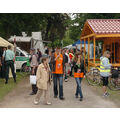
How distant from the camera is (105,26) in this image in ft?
41.9

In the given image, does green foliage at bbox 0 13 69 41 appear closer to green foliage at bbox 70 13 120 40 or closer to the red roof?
green foliage at bbox 70 13 120 40

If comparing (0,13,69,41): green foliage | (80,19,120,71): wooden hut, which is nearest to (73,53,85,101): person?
(80,19,120,71): wooden hut

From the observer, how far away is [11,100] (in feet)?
22.9

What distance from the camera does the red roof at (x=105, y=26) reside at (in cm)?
1186

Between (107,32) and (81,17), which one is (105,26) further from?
(81,17)

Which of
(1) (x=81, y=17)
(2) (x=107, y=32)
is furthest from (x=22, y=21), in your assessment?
(2) (x=107, y=32)

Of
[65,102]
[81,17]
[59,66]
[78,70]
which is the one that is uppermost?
[81,17]

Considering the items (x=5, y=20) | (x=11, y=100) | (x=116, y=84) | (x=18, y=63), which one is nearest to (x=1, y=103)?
(x=11, y=100)

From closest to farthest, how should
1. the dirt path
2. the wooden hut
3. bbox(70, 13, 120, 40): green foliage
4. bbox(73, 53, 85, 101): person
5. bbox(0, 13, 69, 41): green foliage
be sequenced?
the dirt path, bbox(73, 53, 85, 101): person, the wooden hut, bbox(0, 13, 69, 41): green foliage, bbox(70, 13, 120, 40): green foliage

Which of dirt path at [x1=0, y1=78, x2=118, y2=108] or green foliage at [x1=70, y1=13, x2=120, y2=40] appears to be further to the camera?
green foliage at [x1=70, y1=13, x2=120, y2=40]

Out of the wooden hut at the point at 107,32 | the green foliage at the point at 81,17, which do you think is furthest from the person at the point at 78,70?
the green foliage at the point at 81,17

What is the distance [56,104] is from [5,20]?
14243 mm

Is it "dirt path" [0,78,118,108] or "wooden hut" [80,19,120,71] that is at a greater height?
"wooden hut" [80,19,120,71]

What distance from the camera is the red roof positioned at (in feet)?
38.9
